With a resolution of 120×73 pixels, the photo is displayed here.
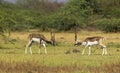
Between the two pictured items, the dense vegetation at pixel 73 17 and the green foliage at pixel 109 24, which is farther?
the green foliage at pixel 109 24

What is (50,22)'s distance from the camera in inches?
1687

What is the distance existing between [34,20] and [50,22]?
527 cm

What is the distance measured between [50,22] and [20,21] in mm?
3227

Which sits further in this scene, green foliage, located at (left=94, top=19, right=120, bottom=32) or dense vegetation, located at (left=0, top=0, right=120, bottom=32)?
green foliage, located at (left=94, top=19, right=120, bottom=32)

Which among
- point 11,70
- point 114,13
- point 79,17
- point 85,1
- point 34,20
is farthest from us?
point 114,13

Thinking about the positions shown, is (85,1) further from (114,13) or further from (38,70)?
(38,70)

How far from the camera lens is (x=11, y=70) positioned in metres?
13.6

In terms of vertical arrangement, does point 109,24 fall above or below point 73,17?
below

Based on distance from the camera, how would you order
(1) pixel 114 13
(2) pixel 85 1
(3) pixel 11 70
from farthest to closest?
(1) pixel 114 13
(2) pixel 85 1
(3) pixel 11 70

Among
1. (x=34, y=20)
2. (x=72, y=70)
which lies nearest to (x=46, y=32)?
(x=34, y=20)

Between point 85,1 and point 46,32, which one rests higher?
point 85,1

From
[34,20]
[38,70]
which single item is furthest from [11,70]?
[34,20]

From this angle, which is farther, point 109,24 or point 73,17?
point 109,24

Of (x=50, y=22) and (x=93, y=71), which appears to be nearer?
(x=93, y=71)
